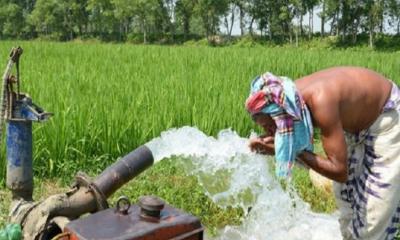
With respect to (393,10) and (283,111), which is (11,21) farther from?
(283,111)

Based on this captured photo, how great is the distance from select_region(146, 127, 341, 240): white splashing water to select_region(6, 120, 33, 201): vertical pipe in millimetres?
953

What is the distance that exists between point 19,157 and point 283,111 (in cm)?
102

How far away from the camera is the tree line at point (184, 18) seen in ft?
125

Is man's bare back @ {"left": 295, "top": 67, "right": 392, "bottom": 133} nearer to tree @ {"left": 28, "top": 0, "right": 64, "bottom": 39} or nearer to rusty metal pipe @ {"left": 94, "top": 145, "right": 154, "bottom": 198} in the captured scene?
rusty metal pipe @ {"left": 94, "top": 145, "right": 154, "bottom": 198}

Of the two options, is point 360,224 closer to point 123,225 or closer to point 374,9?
point 123,225

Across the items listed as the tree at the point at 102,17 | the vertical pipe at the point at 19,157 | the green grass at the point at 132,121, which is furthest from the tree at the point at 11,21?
the vertical pipe at the point at 19,157

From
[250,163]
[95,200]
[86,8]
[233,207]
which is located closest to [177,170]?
[233,207]

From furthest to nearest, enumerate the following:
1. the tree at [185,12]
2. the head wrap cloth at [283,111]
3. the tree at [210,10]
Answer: the tree at [185,12] → the tree at [210,10] → the head wrap cloth at [283,111]

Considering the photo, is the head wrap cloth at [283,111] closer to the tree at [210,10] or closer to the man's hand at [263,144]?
the man's hand at [263,144]

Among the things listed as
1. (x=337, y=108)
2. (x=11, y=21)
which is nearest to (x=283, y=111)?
(x=337, y=108)

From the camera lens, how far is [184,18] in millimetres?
48969

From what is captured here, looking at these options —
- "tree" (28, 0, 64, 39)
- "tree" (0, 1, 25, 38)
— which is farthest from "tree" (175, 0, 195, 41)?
"tree" (0, 1, 25, 38)

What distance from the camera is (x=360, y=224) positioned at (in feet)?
7.84

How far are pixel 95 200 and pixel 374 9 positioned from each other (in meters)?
35.8
